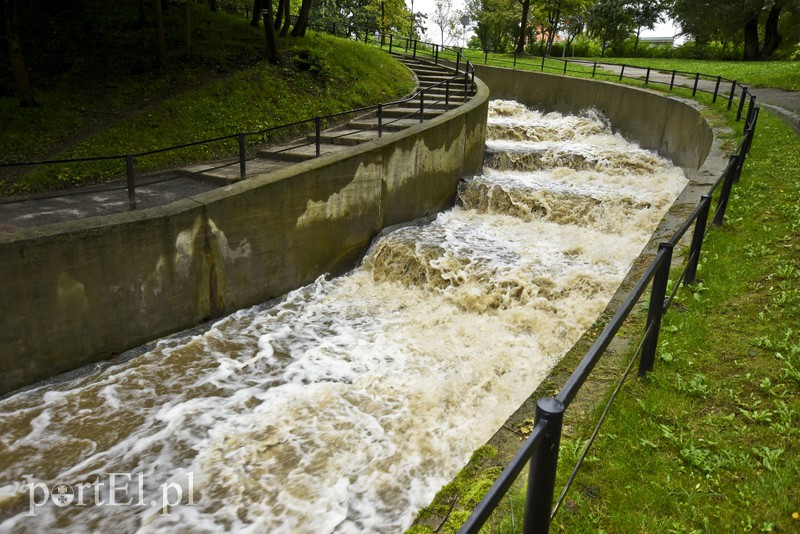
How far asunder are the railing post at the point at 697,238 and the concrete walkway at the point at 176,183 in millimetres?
7653

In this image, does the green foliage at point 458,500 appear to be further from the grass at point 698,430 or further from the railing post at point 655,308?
the railing post at point 655,308

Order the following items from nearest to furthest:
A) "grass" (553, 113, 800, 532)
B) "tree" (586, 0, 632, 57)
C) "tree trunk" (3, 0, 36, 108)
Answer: "grass" (553, 113, 800, 532) < "tree trunk" (3, 0, 36, 108) < "tree" (586, 0, 632, 57)

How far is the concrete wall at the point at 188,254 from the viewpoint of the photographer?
7.59m

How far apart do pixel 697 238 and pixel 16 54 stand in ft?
47.8

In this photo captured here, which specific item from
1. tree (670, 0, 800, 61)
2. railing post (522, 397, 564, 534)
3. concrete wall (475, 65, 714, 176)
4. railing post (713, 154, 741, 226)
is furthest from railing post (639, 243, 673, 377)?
tree (670, 0, 800, 61)

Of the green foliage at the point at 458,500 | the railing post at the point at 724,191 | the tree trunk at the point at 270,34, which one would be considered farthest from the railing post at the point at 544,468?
the tree trunk at the point at 270,34

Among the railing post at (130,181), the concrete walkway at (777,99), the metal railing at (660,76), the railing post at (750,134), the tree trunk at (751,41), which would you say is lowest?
the railing post at (130,181)

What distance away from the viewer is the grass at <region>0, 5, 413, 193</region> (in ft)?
40.2

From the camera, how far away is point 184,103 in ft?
46.3

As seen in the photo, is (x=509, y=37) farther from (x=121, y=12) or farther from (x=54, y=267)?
(x=54, y=267)

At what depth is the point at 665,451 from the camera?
387 cm

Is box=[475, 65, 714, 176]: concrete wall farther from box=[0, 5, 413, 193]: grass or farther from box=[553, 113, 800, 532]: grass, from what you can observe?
box=[553, 113, 800, 532]: grass

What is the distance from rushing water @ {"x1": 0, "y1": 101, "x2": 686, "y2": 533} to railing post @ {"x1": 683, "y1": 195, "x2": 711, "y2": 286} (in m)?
2.45

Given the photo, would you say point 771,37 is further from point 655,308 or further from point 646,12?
point 655,308
